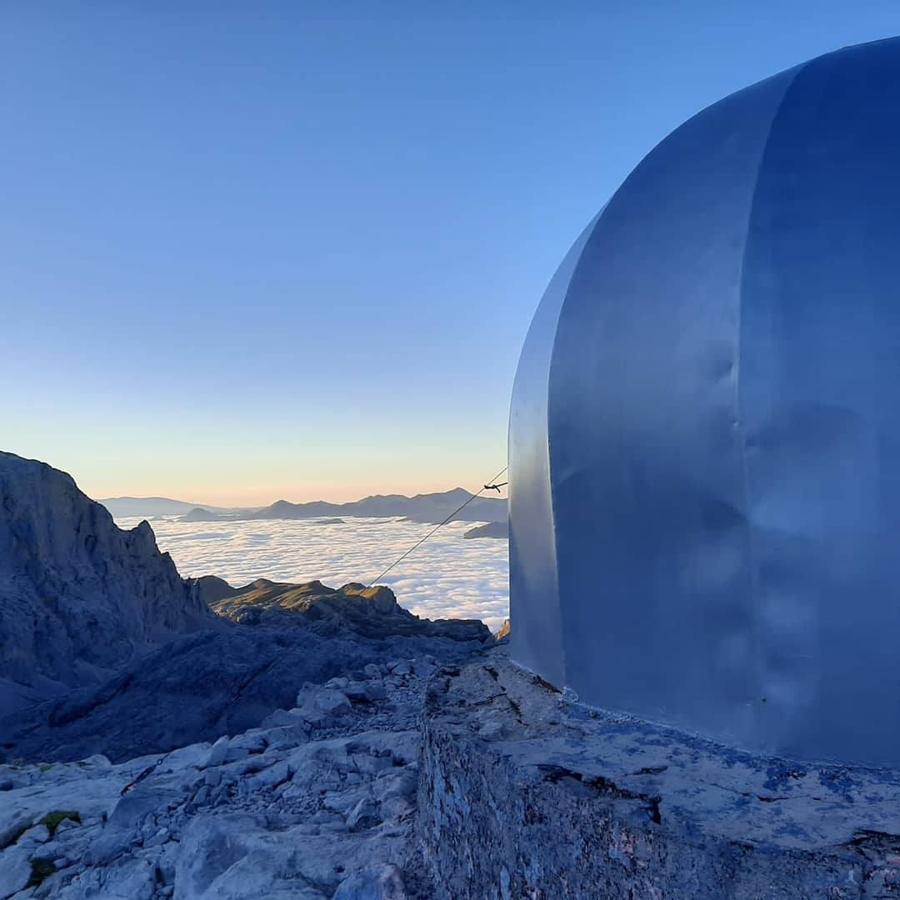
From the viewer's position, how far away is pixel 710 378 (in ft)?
14.0

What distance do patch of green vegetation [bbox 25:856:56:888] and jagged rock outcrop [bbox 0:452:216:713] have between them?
54.4 ft

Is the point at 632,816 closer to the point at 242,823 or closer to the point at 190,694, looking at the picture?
the point at 242,823

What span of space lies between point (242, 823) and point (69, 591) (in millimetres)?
25698

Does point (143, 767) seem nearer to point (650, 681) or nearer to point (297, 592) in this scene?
point (650, 681)

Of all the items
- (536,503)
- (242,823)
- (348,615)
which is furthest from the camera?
(348,615)

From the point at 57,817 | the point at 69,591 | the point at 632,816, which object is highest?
the point at 632,816

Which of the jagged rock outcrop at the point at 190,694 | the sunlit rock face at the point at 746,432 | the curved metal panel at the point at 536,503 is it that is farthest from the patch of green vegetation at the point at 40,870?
the jagged rock outcrop at the point at 190,694

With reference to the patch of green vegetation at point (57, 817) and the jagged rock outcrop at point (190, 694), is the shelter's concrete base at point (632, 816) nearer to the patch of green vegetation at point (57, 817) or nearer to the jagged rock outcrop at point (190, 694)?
the patch of green vegetation at point (57, 817)

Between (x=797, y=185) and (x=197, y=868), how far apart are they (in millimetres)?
6594

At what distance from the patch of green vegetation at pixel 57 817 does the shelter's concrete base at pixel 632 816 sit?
17.3 feet

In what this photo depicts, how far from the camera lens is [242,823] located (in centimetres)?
654

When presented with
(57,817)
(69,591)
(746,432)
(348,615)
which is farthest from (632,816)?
(69,591)

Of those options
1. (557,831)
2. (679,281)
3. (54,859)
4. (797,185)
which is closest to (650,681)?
(557,831)

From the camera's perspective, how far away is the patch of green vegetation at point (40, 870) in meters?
7.30
